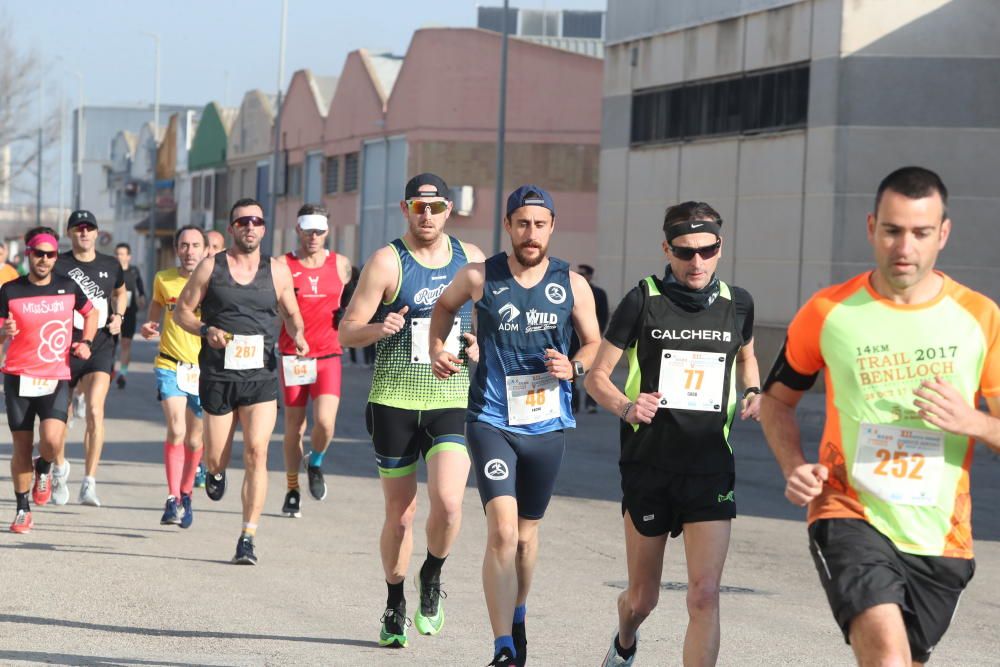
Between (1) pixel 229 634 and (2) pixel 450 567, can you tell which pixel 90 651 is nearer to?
(1) pixel 229 634

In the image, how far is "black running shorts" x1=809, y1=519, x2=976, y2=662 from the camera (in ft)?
17.0

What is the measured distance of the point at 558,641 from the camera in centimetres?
841

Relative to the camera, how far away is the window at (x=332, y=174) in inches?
2298

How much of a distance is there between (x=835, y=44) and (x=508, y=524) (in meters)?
22.9

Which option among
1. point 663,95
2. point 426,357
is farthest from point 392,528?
point 663,95

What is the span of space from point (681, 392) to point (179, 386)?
6.72 m

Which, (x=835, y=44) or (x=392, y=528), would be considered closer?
(x=392, y=528)

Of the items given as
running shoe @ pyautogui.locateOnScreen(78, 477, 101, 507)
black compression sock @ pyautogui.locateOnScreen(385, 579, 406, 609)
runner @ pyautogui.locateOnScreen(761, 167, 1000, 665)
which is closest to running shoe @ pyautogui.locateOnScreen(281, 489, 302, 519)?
running shoe @ pyautogui.locateOnScreen(78, 477, 101, 507)

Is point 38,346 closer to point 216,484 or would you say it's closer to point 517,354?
point 216,484

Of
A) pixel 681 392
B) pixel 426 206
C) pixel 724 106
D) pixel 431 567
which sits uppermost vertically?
pixel 724 106

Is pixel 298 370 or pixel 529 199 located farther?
pixel 298 370

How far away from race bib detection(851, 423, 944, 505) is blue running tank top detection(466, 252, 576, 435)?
2.54 m

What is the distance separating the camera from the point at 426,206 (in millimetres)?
8523

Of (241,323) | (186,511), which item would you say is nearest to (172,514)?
(186,511)
